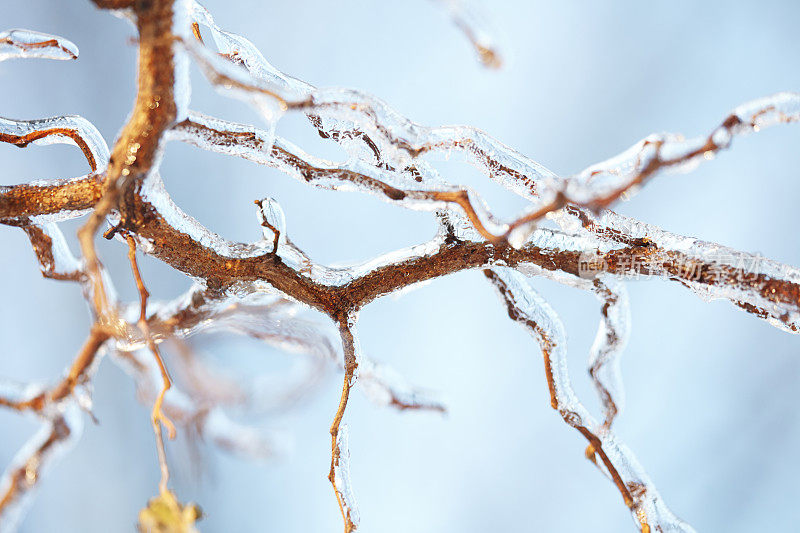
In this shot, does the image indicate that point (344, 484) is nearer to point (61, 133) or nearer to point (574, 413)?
point (574, 413)

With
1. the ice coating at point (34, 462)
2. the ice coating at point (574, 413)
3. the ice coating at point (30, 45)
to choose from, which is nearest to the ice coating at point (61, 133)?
the ice coating at point (30, 45)

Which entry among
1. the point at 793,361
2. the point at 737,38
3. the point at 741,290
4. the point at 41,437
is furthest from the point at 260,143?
the point at 793,361

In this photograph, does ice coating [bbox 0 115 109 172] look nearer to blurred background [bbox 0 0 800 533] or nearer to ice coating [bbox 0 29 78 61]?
ice coating [bbox 0 29 78 61]

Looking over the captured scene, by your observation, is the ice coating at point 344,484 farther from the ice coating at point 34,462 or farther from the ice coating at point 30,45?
the ice coating at point 30,45

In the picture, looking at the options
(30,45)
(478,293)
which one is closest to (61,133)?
(30,45)

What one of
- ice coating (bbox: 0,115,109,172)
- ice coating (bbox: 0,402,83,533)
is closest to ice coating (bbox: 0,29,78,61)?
→ ice coating (bbox: 0,115,109,172)
